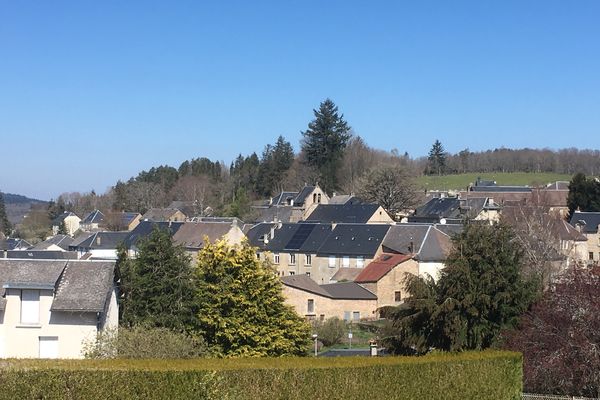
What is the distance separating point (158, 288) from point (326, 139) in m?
83.4

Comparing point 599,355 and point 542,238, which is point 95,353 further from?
point 542,238

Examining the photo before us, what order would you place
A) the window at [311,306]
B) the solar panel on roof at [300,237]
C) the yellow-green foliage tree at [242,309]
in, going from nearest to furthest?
the yellow-green foliage tree at [242,309], the window at [311,306], the solar panel on roof at [300,237]

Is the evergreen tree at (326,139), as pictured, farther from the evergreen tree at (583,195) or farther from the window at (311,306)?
the window at (311,306)

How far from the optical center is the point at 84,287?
82.3 ft

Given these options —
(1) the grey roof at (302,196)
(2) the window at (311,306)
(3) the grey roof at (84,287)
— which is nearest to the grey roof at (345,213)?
(1) the grey roof at (302,196)

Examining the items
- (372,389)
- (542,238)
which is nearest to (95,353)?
(372,389)

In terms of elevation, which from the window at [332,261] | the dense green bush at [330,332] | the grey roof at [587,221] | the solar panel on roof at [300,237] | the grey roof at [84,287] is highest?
the grey roof at [587,221]

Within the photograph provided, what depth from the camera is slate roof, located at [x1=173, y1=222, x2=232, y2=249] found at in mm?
68812

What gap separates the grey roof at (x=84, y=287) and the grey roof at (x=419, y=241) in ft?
103

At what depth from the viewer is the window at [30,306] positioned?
81.1 ft

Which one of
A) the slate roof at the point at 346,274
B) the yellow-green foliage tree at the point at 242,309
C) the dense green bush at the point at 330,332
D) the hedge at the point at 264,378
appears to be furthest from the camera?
the slate roof at the point at 346,274

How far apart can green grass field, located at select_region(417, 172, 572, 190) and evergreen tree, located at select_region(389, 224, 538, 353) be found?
4244 inches

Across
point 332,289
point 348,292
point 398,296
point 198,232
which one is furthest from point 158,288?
point 198,232

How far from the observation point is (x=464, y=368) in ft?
58.1
